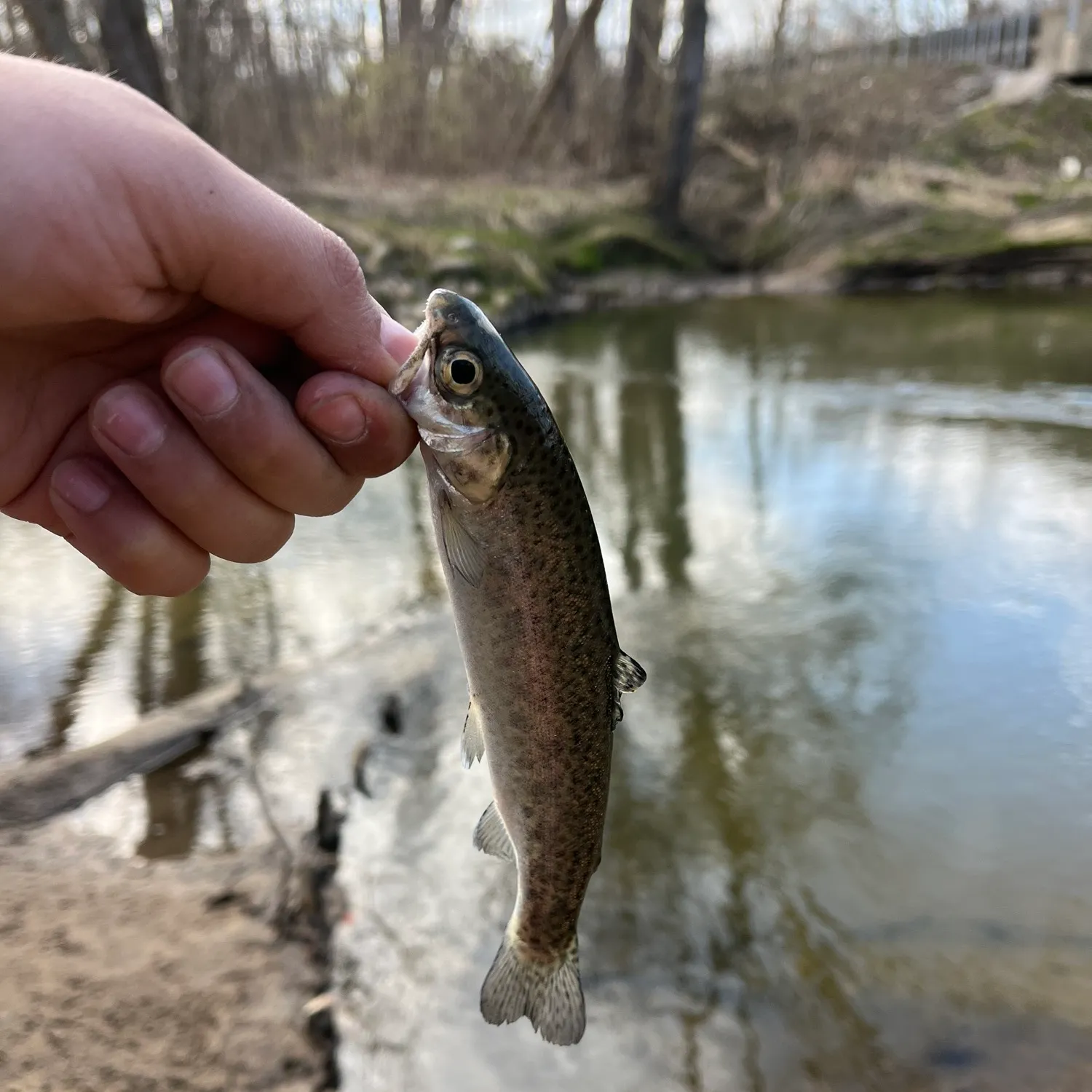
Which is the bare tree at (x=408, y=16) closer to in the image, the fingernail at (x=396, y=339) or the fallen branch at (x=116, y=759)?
the fallen branch at (x=116, y=759)

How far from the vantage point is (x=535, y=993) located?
2229 mm

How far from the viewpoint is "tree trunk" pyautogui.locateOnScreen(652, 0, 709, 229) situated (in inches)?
830

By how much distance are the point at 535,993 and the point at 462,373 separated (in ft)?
5.14

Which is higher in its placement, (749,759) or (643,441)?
(643,441)

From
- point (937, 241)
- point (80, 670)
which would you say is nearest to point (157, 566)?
point (80, 670)

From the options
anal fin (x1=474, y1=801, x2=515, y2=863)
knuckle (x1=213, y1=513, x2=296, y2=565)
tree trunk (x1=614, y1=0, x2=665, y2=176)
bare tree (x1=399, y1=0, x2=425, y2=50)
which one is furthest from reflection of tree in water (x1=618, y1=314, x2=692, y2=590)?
bare tree (x1=399, y1=0, x2=425, y2=50)

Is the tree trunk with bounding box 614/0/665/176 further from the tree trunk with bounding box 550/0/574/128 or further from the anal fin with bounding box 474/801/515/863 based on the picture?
the anal fin with bounding box 474/801/515/863

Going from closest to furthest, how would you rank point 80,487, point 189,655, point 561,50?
point 80,487, point 189,655, point 561,50

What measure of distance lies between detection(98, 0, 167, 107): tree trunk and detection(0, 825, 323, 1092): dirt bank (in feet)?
31.0

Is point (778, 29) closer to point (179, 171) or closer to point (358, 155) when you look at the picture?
point (358, 155)

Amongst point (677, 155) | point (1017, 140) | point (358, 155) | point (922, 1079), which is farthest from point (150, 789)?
point (1017, 140)

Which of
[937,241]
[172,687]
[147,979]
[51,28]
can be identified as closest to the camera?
[147,979]

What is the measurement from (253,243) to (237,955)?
99.2 inches

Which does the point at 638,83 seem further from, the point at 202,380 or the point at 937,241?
the point at 202,380
